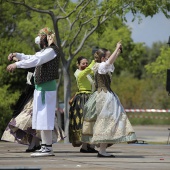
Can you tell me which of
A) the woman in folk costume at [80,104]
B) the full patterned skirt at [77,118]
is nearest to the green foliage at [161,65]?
the woman in folk costume at [80,104]

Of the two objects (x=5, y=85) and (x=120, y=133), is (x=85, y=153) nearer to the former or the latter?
(x=120, y=133)

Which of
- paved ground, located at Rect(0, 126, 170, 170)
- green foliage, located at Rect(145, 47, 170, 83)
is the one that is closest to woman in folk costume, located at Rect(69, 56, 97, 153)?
paved ground, located at Rect(0, 126, 170, 170)

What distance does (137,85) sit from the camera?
5472cm

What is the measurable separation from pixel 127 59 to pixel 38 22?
35.3 feet

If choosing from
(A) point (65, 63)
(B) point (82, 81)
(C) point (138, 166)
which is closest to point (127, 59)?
(A) point (65, 63)

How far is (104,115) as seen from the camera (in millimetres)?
13078

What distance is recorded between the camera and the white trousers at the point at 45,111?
1297 cm

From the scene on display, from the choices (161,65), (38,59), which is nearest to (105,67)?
(38,59)

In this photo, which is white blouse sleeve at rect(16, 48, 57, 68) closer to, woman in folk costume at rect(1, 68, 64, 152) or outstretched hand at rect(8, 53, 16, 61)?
outstretched hand at rect(8, 53, 16, 61)

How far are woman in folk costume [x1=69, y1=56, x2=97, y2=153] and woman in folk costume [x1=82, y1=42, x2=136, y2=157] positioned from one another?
0.92 m

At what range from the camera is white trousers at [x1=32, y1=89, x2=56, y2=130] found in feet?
Answer: 42.5

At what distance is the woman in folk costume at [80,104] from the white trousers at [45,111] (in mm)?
1371

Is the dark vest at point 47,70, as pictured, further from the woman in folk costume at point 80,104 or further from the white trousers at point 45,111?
the woman in folk costume at point 80,104

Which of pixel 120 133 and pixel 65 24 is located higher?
pixel 65 24
